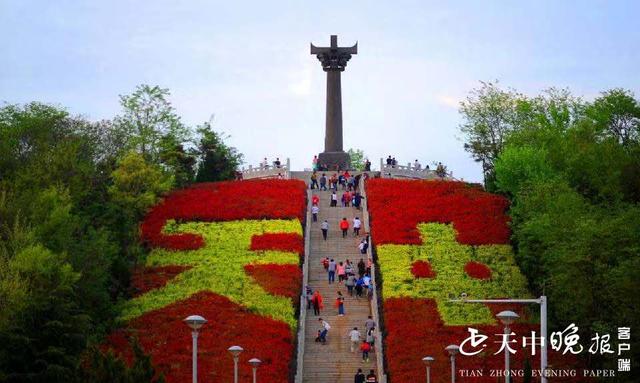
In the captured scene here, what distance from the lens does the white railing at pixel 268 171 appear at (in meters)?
106

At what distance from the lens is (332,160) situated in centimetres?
10506

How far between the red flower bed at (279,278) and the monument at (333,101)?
24737mm

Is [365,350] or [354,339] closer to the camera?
[365,350]

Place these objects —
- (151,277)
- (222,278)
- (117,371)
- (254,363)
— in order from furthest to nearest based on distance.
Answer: (151,277), (222,278), (254,363), (117,371)

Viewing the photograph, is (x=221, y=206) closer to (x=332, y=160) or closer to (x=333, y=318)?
(x=332, y=160)

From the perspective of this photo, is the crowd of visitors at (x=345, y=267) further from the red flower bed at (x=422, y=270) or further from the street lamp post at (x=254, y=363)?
the street lamp post at (x=254, y=363)

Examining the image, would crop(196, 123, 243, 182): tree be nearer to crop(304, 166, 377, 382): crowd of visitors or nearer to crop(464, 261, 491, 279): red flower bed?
crop(304, 166, 377, 382): crowd of visitors

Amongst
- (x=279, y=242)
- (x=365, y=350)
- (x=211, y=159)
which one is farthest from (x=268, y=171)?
(x=365, y=350)

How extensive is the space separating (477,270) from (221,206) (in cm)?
1793

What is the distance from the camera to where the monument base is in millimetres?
105000

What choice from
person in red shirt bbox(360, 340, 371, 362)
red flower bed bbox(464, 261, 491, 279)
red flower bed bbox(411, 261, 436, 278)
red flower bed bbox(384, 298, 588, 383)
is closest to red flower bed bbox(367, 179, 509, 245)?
red flower bed bbox(411, 261, 436, 278)

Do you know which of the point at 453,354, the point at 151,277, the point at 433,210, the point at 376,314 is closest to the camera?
the point at 453,354

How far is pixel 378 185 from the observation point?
97.4 metres

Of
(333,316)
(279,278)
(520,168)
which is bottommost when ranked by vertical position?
(333,316)
